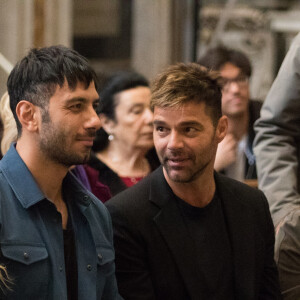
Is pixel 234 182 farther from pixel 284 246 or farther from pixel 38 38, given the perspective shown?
pixel 38 38

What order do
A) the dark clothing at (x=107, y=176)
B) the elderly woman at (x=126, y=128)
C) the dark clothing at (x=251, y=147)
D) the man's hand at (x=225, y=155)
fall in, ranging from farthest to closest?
1. the dark clothing at (x=251, y=147)
2. the elderly woman at (x=126, y=128)
3. the man's hand at (x=225, y=155)
4. the dark clothing at (x=107, y=176)

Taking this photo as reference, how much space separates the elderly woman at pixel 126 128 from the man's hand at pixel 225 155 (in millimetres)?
353

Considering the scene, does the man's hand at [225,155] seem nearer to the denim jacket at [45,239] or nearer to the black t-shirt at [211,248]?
the black t-shirt at [211,248]

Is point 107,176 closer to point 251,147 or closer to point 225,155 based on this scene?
point 225,155

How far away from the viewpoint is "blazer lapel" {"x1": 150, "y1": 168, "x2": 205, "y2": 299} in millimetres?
2973

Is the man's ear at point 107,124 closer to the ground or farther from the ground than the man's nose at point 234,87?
closer to the ground

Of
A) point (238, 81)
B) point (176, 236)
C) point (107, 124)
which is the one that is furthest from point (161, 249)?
point (238, 81)

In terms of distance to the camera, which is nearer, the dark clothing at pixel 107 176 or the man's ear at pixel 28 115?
the man's ear at pixel 28 115

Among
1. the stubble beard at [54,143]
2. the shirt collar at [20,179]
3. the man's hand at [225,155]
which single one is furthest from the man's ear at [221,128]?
the man's hand at [225,155]

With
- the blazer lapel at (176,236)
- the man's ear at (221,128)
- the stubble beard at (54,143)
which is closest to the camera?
the stubble beard at (54,143)

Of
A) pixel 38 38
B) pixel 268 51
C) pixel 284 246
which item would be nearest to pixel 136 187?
pixel 284 246

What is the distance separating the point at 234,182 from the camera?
10.8 feet

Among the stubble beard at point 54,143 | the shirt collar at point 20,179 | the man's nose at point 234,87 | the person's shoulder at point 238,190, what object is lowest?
the person's shoulder at point 238,190

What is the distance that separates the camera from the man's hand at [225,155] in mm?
4523
